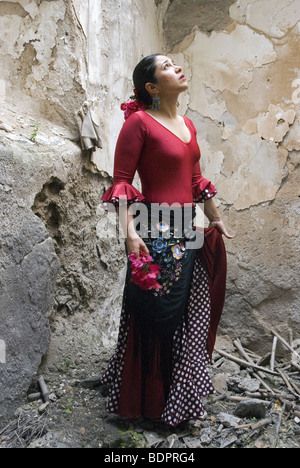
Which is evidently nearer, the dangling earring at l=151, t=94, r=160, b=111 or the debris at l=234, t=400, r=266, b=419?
the dangling earring at l=151, t=94, r=160, b=111

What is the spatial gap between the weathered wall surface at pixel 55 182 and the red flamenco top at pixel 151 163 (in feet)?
1.91

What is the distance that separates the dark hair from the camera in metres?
2.25

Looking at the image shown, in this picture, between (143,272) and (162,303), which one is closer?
(143,272)

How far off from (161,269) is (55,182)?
93cm

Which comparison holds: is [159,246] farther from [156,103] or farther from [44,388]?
[44,388]

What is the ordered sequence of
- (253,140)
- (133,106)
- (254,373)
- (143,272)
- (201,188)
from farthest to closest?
1. (253,140)
2. (254,373)
3. (201,188)
4. (133,106)
5. (143,272)

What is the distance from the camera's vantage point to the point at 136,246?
210 centimetres

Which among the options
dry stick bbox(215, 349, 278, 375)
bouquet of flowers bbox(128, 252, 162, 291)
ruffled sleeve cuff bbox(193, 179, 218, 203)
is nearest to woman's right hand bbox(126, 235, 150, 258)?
bouquet of flowers bbox(128, 252, 162, 291)

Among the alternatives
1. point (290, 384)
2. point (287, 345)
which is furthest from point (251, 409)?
point (287, 345)

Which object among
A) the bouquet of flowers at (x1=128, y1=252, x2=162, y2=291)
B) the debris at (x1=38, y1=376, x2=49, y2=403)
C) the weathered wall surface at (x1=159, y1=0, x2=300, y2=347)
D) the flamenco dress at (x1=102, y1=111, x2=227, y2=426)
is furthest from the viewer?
the weathered wall surface at (x1=159, y1=0, x2=300, y2=347)

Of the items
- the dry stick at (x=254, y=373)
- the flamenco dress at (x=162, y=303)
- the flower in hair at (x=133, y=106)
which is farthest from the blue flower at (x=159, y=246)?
the dry stick at (x=254, y=373)

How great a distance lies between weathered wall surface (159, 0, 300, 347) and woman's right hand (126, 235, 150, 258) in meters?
1.81

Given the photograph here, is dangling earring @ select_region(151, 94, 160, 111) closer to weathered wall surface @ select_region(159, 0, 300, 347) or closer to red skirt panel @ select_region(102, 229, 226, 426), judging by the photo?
red skirt panel @ select_region(102, 229, 226, 426)

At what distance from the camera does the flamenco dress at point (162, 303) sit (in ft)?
7.25
